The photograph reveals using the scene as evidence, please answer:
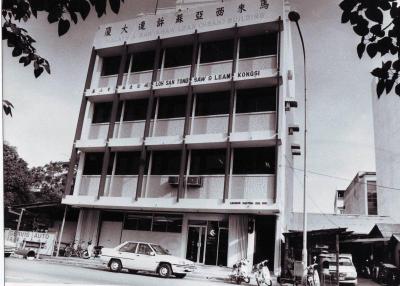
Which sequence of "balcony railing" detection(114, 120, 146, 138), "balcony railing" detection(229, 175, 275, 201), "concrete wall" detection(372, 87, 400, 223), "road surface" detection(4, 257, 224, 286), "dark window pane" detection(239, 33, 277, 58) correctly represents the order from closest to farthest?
"road surface" detection(4, 257, 224, 286) → "concrete wall" detection(372, 87, 400, 223) → "balcony railing" detection(114, 120, 146, 138) → "balcony railing" detection(229, 175, 275, 201) → "dark window pane" detection(239, 33, 277, 58)

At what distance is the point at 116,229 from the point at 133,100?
5.85 ft

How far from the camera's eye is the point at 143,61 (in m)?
5.76

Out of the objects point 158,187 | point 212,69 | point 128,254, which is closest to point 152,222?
point 158,187

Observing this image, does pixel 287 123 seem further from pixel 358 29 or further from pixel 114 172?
pixel 358 29

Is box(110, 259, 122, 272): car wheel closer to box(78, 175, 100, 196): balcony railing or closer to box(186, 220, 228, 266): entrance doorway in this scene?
box(186, 220, 228, 266): entrance doorway

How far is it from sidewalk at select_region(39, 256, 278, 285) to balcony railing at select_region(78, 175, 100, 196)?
1.15 m

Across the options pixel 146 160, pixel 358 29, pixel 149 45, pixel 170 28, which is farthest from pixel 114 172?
pixel 358 29

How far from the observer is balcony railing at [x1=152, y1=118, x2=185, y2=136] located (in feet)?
20.2

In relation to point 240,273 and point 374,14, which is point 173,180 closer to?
point 240,273

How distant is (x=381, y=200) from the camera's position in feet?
16.1

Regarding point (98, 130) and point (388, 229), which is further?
point (98, 130)

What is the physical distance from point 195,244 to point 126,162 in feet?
5.02

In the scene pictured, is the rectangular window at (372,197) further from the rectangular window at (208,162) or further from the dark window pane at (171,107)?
the dark window pane at (171,107)

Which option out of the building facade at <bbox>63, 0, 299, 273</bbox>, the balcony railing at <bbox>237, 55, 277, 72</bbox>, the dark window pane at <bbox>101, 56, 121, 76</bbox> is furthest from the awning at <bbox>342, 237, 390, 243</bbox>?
the dark window pane at <bbox>101, 56, 121, 76</bbox>
